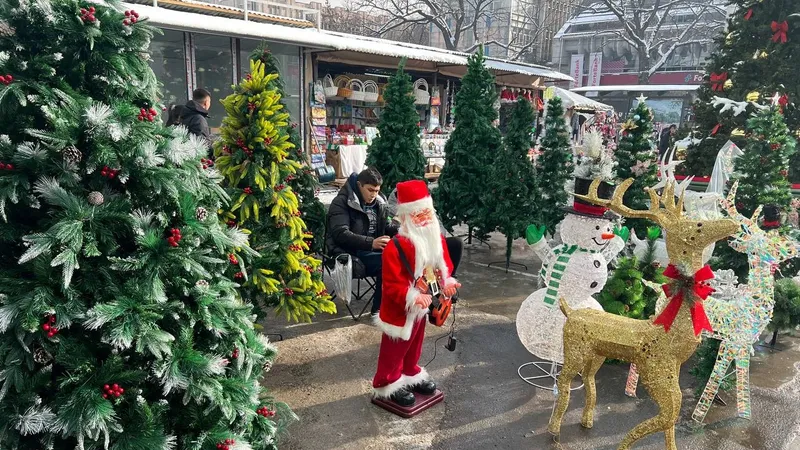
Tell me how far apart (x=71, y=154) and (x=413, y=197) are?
2.22 m

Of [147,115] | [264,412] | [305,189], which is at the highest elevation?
[147,115]

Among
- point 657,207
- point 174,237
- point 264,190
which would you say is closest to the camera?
point 174,237

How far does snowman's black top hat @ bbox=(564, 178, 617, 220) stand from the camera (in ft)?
13.6

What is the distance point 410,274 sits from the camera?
151 inches

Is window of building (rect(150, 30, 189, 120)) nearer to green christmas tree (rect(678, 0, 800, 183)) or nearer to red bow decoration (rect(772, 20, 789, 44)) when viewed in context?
green christmas tree (rect(678, 0, 800, 183))

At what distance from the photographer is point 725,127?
773 centimetres

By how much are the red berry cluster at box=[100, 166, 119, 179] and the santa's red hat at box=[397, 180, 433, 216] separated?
200 centimetres

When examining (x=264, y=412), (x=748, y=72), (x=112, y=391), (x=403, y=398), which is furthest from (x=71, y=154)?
(x=748, y=72)

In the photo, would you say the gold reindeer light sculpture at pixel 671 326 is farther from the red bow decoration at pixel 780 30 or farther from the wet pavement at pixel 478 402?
the red bow decoration at pixel 780 30

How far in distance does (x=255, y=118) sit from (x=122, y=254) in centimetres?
237

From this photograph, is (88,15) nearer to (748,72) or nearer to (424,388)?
(424,388)

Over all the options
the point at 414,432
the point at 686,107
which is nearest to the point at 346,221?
the point at 414,432

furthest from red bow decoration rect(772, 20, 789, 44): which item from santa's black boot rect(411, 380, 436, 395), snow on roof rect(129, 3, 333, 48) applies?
snow on roof rect(129, 3, 333, 48)

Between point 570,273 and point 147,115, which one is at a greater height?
point 147,115
